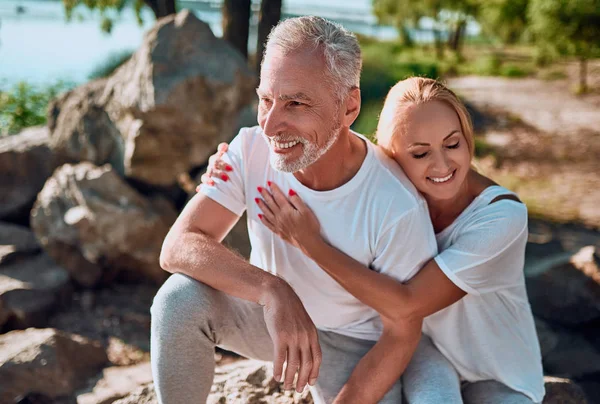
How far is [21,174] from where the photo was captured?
549 centimetres

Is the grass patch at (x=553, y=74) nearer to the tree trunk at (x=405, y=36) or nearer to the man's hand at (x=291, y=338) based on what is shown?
the tree trunk at (x=405, y=36)

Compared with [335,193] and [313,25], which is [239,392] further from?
[313,25]

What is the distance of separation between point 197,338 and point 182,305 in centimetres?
12

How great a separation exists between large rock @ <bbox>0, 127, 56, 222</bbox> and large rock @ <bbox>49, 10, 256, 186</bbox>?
601 millimetres

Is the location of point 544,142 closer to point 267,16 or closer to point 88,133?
point 267,16

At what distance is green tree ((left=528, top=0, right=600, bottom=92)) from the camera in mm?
11859

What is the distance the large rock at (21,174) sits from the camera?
5430 millimetres

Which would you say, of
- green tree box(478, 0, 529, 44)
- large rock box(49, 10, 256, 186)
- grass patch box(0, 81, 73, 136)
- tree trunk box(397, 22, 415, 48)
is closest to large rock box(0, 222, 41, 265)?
large rock box(49, 10, 256, 186)

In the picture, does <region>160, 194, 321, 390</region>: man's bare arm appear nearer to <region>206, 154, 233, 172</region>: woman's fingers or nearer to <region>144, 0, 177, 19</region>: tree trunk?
<region>206, 154, 233, 172</region>: woman's fingers

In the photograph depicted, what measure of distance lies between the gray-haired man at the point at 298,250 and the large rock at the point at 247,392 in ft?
0.76

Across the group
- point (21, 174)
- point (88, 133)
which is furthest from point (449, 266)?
point (21, 174)

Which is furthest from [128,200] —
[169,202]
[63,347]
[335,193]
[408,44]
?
[408,44]

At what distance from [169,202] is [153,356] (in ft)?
10.1

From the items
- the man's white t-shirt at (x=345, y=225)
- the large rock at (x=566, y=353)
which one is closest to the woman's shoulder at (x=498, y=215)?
the man's white t-shirt at (x=345, y=225)
